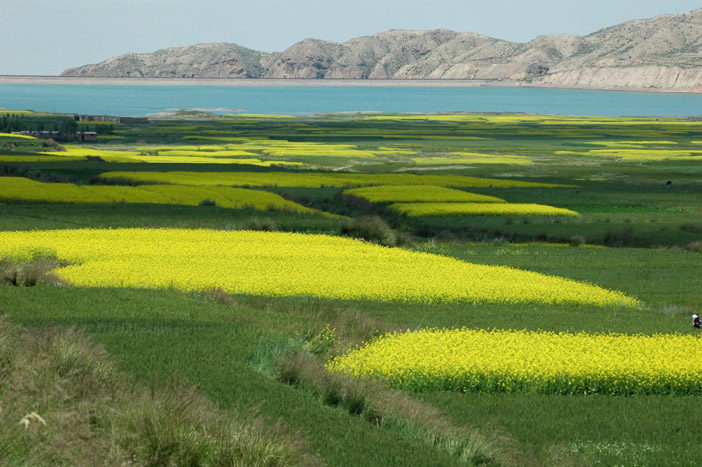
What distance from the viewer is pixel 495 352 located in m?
18.1

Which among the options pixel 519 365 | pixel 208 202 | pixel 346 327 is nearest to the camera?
pixel 519 365

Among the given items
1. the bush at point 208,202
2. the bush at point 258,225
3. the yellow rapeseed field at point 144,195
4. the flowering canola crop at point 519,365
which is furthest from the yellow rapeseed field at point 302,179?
the flowering canola crop at point 519,365

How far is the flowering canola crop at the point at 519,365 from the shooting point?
16688 mm

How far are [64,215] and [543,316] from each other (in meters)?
25.6

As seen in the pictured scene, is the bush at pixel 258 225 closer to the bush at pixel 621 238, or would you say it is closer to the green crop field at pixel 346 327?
the green crop field at pixel 346 327

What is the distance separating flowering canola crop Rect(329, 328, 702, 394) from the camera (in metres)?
16.7

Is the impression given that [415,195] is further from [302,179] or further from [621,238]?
[621,238]

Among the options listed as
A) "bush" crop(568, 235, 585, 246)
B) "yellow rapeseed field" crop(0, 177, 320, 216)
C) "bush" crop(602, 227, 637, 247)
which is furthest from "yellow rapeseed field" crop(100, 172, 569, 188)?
"bush" crop(568, 235, 585, 246)

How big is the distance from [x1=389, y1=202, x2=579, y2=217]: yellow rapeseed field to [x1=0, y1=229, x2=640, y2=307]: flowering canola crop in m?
14.7

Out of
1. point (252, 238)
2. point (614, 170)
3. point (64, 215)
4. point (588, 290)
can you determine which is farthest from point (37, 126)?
point (588, 290)

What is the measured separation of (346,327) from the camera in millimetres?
19922

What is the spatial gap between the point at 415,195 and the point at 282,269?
29.3 meters

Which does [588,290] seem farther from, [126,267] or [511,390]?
[126,267]

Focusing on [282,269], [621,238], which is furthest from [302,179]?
[282,269]
